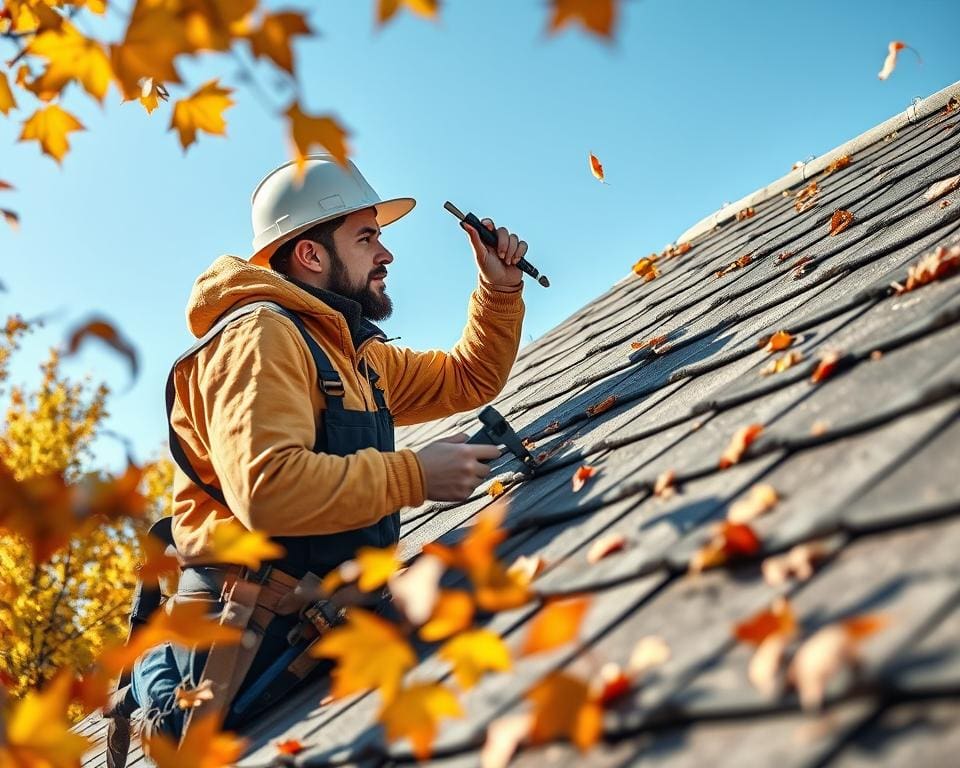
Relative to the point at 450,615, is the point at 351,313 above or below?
above

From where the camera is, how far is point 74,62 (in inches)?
71.0

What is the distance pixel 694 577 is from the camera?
1.35 m

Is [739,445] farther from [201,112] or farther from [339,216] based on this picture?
[339,216]

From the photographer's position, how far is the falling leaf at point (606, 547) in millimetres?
1629

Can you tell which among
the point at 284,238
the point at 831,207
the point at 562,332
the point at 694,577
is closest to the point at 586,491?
the point at 694,577

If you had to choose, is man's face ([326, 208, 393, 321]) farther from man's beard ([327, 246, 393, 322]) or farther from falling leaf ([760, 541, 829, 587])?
falling leaf ([760, 541, 829, 587])

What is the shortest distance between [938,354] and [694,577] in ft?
2.05

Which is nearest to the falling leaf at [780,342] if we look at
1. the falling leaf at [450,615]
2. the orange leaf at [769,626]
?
the falling leaf at [450,615]

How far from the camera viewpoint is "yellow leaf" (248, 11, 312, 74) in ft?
5.18

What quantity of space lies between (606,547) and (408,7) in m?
1.00

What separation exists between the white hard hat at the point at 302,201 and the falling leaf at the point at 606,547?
219cm

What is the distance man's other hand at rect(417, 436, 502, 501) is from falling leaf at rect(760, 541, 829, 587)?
1.35 metres

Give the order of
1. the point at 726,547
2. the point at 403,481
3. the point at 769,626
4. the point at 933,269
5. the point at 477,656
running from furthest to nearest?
the point at 403,481, the point at 933,269, the point at 477,656, the point at 726,547, the point at 769,626

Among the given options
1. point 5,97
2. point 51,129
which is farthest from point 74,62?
point 5,97
